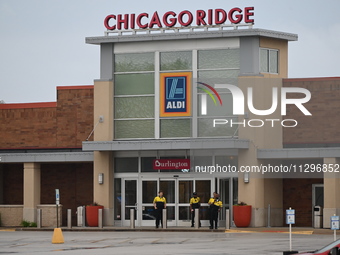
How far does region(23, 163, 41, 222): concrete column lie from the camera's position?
146 feet

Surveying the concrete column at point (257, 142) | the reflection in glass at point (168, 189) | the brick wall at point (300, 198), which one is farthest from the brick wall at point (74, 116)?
the brick wall at point (300, 198)

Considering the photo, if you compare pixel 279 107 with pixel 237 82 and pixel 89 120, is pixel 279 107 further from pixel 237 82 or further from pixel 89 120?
pixel 89 120

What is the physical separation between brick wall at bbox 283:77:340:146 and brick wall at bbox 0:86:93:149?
34.4 feet

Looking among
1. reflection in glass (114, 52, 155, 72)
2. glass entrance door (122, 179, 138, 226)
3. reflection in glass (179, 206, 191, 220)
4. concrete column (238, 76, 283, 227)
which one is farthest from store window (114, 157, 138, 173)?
concrete column (238, 76, 283, 227)

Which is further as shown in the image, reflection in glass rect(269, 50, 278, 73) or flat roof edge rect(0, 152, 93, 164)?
flat roof edge rect(0, 152, 93, 164)

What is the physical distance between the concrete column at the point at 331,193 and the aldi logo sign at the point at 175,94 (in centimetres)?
740

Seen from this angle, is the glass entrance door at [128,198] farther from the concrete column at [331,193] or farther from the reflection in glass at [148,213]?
the concrete column at [331,193]

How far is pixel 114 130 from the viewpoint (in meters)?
44.0

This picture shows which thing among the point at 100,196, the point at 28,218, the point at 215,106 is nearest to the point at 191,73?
the point at 215,106

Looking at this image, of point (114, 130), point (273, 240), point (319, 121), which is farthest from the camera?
point (114, 130)

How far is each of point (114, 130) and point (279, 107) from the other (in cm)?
822

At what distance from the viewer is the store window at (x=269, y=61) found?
139 feet

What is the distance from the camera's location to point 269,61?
42844 millimetres

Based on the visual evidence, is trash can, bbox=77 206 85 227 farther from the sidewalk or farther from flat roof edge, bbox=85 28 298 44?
flat roof edge, bbox=85 28 298 44
